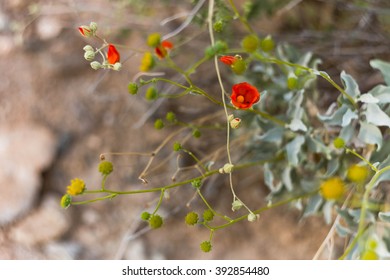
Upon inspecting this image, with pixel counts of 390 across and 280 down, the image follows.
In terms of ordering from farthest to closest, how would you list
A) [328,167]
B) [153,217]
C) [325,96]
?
[325,96] → [328,167] → [153,217]

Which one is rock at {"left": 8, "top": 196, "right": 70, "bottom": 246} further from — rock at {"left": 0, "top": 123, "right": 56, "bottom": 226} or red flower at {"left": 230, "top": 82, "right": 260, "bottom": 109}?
red flower at {"left": 230, "top": 82, "right": 260, "bottom": 109}

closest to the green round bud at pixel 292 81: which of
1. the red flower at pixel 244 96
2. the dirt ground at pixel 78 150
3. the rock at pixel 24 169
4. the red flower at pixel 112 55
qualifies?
the red flower at pixel 244 96

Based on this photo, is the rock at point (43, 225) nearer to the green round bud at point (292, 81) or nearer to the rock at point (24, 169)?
the rock at point (24, 169)

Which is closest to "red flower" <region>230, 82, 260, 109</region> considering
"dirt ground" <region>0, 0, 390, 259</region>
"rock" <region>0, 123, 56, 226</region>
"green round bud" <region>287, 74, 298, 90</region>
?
"green round bud" <region>287, 74, 298, 90</region>

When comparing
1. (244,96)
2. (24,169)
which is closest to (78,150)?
(24,169)
